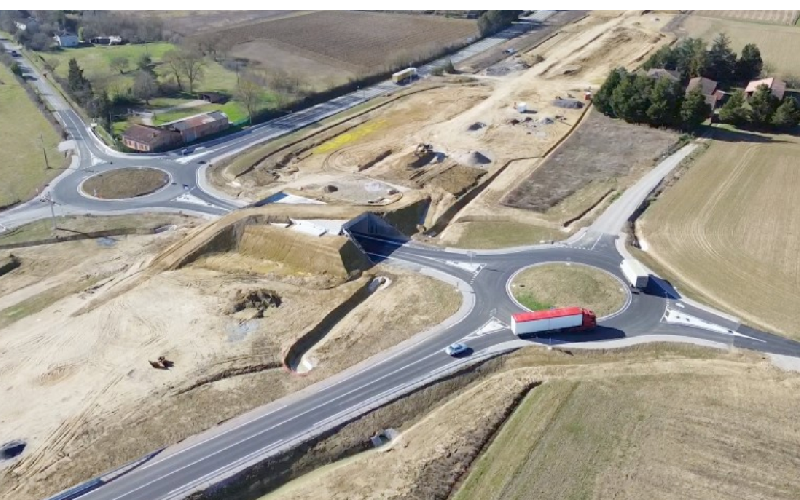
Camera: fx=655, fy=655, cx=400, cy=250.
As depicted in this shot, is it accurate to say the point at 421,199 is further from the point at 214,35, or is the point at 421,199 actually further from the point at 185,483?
the point at 214,35

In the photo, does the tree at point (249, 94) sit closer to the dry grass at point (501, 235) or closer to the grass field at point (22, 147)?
the grass field at point (22, 147)

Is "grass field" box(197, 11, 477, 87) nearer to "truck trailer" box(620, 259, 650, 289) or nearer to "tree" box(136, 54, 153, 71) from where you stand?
"tree" box(136, 54, 153, 71)

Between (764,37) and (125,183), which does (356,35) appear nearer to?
(125,183)

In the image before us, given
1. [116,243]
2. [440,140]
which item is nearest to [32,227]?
[116,243]

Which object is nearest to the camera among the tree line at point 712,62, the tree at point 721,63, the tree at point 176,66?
the tree line at point 712,62

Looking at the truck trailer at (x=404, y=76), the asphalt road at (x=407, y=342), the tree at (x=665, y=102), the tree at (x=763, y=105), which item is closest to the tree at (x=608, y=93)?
the tree at (x=665, y=102)

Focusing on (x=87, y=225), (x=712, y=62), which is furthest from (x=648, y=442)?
(x=712, y=62)
